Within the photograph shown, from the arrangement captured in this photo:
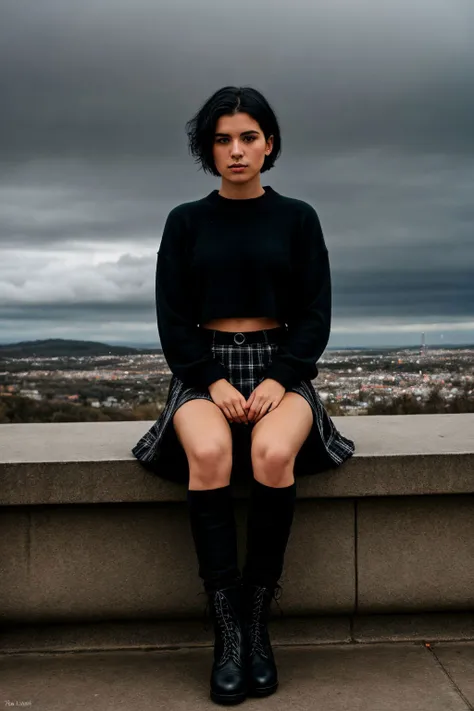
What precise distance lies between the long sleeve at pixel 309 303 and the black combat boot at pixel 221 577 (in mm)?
518

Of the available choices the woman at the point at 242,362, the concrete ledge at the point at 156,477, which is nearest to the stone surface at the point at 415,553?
the concrete ledge at the point at 156,477

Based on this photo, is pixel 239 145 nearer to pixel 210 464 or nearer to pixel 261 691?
pixel 210 464

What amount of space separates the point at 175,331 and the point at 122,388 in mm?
1691

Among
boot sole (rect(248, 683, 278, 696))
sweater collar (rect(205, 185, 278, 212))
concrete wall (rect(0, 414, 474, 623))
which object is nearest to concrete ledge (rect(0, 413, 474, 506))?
concrete wall (rect(0, 414, 474, 623))

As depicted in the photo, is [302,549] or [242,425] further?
[302,549]

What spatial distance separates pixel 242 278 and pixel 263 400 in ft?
1.50

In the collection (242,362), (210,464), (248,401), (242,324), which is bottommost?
(210,464)

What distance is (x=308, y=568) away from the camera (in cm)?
306

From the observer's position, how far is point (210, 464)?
2525 mm

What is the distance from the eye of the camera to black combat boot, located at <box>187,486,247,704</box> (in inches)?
98.3

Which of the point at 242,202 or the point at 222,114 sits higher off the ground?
the point at 222,114

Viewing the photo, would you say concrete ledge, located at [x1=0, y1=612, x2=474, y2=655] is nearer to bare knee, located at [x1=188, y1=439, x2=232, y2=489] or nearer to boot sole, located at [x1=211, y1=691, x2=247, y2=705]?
boot sole, located at [x1=211, y1=691, x2=247, y2=705]

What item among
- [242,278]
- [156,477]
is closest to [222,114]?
[242,278]

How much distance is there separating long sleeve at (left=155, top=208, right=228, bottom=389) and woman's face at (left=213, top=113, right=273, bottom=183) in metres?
0.27
